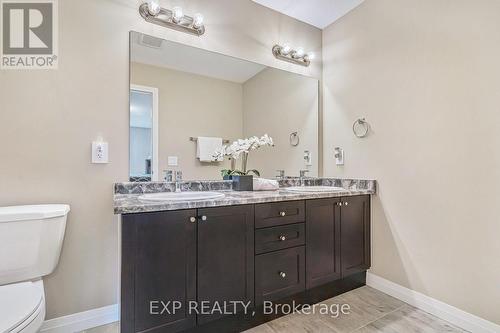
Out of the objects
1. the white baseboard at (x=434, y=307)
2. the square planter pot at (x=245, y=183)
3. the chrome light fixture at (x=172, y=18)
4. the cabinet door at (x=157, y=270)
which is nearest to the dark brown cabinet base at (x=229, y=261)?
the cabinet door at (x=157, y=270)

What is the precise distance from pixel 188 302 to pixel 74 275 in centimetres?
78

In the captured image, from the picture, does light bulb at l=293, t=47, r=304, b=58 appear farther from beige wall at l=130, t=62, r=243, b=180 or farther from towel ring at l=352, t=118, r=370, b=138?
towel ring at l=352, t=118, r=370, b=138

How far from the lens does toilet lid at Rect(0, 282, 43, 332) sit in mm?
884

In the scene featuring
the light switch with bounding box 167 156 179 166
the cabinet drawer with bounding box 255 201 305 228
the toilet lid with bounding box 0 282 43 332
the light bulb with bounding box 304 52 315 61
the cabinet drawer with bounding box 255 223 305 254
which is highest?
the light bulb with bounding box 304 52 315 61

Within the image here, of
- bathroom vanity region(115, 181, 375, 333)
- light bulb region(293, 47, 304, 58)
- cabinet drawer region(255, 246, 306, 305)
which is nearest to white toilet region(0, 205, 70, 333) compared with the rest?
bathroom vanity region(115, 181, 375, 333)

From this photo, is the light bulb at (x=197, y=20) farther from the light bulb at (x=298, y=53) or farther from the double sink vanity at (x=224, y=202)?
the light bulb at (x=298, y=53)

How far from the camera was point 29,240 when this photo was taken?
→ 1.24m

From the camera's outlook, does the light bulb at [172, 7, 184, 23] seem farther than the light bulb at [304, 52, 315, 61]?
No

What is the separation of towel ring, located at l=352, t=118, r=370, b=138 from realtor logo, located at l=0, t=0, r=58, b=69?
225 centimetres

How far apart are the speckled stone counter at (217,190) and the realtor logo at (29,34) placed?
2.80 feet

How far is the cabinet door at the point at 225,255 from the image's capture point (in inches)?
52.2

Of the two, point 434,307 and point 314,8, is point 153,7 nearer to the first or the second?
point 314,8

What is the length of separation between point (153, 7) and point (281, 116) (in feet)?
4.35

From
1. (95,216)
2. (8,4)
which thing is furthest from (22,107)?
(95,216)
